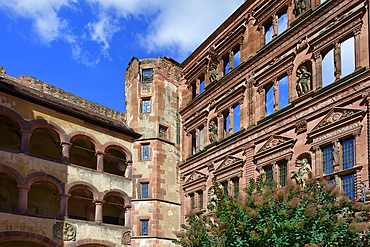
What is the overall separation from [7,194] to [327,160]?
17612mm

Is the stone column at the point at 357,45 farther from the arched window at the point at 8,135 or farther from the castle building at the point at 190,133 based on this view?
the arched window at the point at 8,135

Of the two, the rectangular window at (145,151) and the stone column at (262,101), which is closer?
the stone column at (262,101)

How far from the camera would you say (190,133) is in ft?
101

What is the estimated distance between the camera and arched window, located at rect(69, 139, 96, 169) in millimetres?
28242

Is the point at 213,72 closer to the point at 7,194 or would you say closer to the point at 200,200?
the point at 200,200

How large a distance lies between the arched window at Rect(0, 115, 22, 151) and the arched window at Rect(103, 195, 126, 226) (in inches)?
277

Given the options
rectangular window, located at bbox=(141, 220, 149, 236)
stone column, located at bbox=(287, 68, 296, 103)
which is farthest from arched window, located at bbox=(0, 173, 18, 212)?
stone column, located at bbox=(287, 68, 296, 103)

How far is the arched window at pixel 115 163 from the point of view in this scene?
1168 inches

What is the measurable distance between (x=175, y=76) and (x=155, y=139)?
19.3 feet

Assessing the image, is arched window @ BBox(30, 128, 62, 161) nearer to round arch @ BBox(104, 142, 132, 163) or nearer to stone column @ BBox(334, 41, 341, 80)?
round arch @ BBox(104, 142, 132, 163)

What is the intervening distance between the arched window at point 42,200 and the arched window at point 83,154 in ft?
9.00

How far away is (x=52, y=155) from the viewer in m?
27.2

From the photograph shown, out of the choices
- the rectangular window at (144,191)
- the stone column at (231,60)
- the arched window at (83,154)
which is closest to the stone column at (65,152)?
the arched window at (83,154)

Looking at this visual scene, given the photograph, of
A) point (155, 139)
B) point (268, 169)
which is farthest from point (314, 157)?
point (155, 139)
